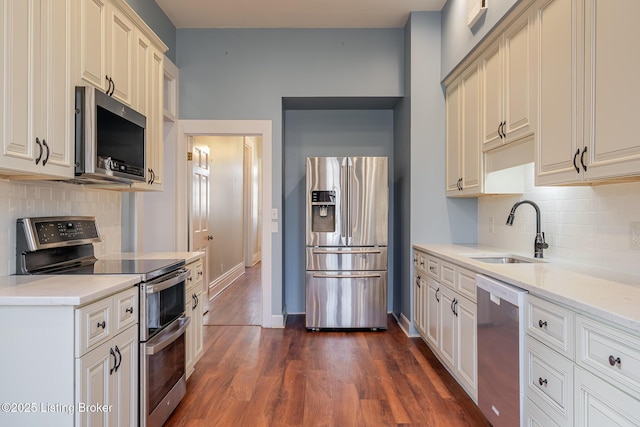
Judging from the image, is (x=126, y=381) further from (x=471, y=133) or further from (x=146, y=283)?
(x=471, y=133)

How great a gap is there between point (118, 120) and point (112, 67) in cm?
32

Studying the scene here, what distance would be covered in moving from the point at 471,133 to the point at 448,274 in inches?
47.0

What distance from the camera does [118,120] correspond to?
2.04m

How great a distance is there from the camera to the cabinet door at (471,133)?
9.35 ft

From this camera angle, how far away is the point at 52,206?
2.01m

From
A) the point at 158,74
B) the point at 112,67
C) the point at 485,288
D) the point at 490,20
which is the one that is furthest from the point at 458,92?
the point at 112,67

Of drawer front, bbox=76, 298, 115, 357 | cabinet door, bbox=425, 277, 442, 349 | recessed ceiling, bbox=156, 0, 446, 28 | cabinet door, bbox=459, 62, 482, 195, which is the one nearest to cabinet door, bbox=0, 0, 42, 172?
drawer front, bbox=76, 298, 115, 357

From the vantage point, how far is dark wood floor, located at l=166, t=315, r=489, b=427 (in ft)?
7.05

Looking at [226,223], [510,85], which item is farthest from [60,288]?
[226,223]

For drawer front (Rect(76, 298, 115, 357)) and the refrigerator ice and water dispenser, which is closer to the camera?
drawer front (Rect(76, 298, 115, 357))

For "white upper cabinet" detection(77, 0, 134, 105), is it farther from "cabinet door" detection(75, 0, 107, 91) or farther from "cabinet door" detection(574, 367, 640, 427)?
"cabinet door" detection(574, 367, 640, 427)

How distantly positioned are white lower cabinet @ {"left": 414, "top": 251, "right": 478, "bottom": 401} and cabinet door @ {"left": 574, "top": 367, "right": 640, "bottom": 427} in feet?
2.79

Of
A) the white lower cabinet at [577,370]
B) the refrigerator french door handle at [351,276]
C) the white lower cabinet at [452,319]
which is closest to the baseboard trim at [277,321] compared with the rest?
the refrigerator french door handle at [351,276]

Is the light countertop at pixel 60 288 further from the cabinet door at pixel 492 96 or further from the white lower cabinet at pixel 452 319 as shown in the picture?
the cabinet door at pixel 492 96
